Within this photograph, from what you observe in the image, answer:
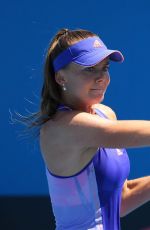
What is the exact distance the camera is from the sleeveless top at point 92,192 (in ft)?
5.57

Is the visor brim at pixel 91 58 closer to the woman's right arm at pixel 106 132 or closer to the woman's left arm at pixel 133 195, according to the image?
the woman's right arm at pixel 106 132

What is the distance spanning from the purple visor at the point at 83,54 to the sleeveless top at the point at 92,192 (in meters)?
0.17

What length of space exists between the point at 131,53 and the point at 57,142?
6.19 feet

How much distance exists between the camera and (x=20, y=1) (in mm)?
3391

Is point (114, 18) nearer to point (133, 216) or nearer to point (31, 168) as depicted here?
point (31, 168)

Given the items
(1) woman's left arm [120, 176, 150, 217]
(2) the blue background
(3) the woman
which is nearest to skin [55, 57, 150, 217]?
(3) the woman

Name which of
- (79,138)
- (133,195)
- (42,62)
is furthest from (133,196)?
(42,62)

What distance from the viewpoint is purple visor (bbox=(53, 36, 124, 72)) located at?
5.42ft

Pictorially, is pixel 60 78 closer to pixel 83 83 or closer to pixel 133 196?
pixel 83 83

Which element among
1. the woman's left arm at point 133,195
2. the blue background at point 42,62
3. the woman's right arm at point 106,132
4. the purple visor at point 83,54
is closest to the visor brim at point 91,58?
the purple visor at point 83,54

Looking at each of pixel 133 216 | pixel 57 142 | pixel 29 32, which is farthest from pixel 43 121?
pixel 133 216

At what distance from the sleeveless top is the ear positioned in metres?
0.09

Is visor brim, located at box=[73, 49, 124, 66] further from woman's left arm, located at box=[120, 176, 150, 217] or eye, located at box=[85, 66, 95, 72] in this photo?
woman's left arm, located at box=[120, 176, 150, 217]

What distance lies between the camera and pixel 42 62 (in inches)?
133
